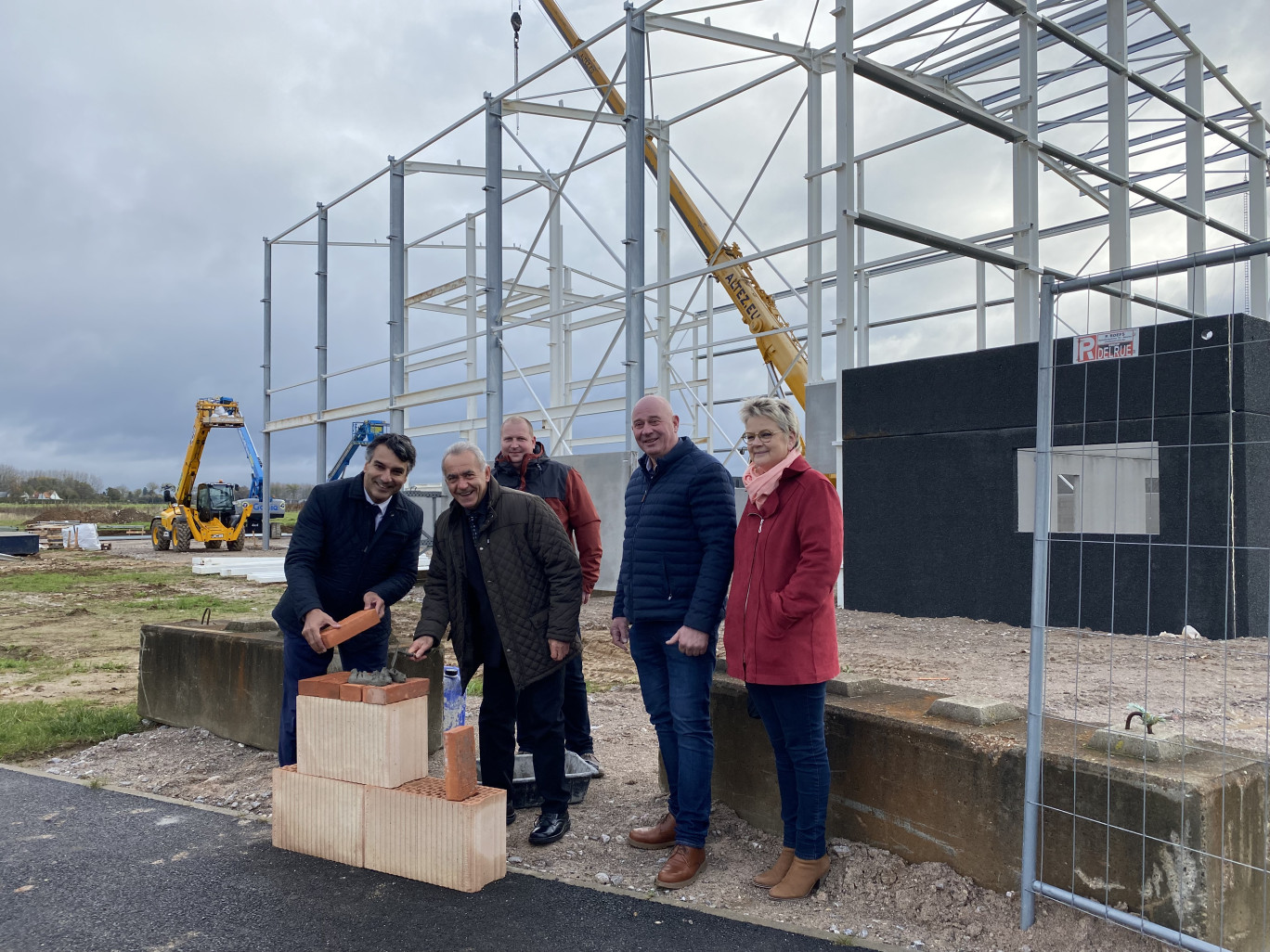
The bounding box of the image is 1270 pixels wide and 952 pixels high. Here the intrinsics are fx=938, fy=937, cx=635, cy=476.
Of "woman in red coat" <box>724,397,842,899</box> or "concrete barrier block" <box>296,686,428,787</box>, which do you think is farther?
"concrete barrier block" <box>296,686,428,787</box>

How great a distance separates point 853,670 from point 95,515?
2183 inches

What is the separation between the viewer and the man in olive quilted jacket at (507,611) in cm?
396

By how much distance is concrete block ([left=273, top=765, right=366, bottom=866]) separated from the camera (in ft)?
12.8

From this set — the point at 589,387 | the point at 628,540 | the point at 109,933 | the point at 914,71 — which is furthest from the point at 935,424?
the point at 109,933

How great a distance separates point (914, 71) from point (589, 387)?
264 inches

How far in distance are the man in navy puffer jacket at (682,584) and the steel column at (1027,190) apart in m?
9.73

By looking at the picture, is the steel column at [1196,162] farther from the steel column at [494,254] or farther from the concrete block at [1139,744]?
the concrete block at [1139,744]

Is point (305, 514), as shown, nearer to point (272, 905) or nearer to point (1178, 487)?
point (272, 905)

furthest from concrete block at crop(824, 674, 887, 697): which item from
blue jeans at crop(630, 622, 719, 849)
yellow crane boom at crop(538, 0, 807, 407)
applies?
yellow crane boom at crop(538, 0, 807, 407)

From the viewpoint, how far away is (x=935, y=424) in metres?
11.0

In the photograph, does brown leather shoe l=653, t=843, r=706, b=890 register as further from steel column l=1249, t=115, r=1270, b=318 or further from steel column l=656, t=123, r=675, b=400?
steel column l=1249, t=115, r=1270, b=318

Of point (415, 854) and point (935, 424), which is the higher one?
point (935, 424)

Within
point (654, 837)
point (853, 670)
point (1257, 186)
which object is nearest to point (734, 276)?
point (1257, 186)

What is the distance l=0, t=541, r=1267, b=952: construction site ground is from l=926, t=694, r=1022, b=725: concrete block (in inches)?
21.0
